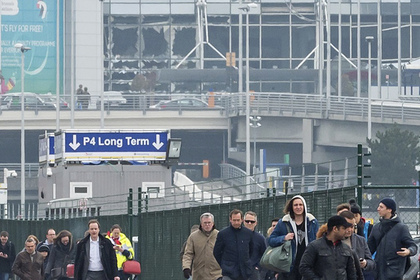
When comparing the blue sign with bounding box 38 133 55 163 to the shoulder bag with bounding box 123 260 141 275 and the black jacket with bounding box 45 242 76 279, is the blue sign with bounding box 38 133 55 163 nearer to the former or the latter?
the black jacket with bounding box 45 242 76 279

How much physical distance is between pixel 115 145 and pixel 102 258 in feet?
72.6

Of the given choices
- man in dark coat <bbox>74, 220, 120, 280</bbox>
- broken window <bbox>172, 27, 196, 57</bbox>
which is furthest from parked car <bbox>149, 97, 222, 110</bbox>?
man in dark coat <bbox>74, 220, 120, 280</bbox>

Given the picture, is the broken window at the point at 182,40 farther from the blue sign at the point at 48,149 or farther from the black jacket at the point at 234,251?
the black jacket at the point at 234,251

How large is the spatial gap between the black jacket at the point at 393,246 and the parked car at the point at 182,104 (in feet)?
260

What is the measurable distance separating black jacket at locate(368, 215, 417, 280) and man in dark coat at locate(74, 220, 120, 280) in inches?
160

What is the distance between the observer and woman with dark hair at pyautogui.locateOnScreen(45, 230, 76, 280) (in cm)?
2192

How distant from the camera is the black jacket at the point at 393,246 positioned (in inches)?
583

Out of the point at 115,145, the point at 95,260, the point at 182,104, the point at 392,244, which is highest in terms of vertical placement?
the point at 182,104

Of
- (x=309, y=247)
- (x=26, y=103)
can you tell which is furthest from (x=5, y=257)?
(x=26, y=103)

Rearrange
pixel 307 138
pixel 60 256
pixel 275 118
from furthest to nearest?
1. pixel 275 118
2. pixel 307 138
3. pixel 60 256

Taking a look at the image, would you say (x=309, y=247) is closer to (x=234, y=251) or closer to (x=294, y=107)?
(x=234, y=251)

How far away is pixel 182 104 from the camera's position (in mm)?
98375

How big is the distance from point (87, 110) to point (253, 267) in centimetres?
7868

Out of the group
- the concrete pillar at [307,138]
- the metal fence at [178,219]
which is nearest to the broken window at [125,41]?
the concrete pillar at [307,138]
